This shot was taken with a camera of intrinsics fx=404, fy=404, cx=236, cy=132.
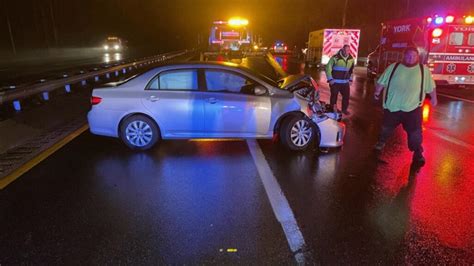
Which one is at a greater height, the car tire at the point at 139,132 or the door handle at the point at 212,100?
the door handle at the point at 212,100

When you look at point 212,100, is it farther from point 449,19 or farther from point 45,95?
point 449,19

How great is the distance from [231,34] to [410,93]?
49.1ft

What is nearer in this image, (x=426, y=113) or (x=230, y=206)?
(x=230, y=206)

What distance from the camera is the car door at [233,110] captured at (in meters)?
6.59

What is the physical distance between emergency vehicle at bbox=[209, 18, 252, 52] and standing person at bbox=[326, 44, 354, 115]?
968cm

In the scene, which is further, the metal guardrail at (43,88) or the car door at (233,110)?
the metal guardrail at (43,88)

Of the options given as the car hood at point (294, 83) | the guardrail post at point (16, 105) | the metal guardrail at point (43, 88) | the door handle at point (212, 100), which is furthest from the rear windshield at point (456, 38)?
the guardrail post at point (16, 105)

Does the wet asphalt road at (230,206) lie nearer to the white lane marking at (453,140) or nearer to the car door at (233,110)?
the white lane marking at (453,140)

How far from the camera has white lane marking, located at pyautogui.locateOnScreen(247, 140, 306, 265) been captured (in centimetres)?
368

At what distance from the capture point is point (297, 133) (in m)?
6.65

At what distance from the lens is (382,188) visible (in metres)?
5.18

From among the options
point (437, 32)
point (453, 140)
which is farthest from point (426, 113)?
point (437, 32)

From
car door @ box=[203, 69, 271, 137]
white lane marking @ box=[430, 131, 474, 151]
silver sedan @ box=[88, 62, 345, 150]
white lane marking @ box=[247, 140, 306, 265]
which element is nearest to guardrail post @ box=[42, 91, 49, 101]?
silver sedan @ box=[88, 62, 345, 150]

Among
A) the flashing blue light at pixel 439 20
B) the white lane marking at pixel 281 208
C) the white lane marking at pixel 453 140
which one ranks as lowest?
the white lane marking at pixel 453 140
